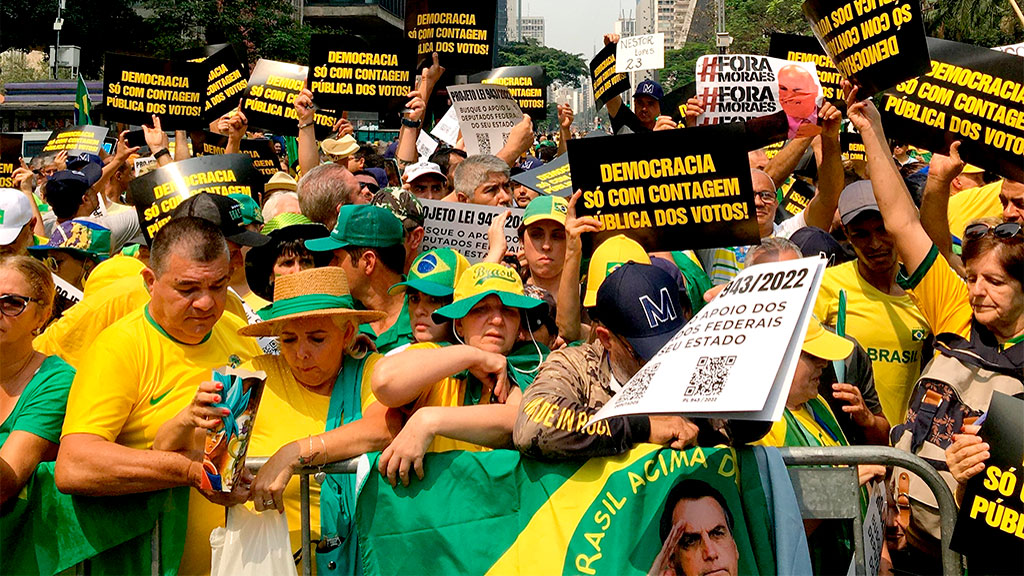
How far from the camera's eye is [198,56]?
32.0ft

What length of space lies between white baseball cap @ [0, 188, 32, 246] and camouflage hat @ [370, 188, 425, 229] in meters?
1.97

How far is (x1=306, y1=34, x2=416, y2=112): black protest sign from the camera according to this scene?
902 cm

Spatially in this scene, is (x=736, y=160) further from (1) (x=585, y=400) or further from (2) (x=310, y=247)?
(2) (x=310, y=247)

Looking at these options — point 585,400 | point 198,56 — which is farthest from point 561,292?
point 198,56

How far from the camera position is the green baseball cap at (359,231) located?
530 centimetres

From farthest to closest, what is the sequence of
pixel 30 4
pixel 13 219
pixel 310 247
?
pixel 30 4, pixel 13 219, pixel 310 247

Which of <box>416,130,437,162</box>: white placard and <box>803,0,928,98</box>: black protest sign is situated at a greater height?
<box>803,0,928,98</box>: black protest sign

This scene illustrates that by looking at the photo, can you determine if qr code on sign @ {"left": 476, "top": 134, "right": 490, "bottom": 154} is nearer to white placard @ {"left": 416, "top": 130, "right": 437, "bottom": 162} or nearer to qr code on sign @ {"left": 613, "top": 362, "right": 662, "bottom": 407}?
white placard @ {"left": 416, "top": 130, "right": 437, "bottom": 162}

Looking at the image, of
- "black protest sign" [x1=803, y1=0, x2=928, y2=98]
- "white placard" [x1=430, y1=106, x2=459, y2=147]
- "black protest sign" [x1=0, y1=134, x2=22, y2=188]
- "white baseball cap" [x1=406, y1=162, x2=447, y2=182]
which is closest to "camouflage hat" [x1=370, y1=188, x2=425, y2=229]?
"white baseball cap" [x1=406, y1=162, x2=447, y2=182]

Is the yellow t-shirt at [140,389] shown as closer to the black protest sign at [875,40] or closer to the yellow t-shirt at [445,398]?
the yellow t-shirt at [445,398]

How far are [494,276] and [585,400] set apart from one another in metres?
0.86

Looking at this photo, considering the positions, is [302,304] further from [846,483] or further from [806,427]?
[846,483]

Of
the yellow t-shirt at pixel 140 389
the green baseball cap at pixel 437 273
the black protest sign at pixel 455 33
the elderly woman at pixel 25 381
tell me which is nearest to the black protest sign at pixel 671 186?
the green baseball cap at pixel 437 273

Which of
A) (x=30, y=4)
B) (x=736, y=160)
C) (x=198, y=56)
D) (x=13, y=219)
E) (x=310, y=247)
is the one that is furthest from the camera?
(x=30, y=4)
